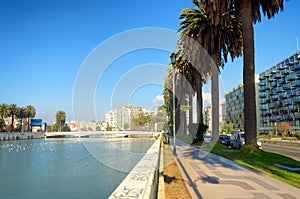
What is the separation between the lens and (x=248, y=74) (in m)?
18.4

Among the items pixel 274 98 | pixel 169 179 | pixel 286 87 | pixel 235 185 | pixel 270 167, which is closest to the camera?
pixel 235 185

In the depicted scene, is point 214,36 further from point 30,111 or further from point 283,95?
point 30,111

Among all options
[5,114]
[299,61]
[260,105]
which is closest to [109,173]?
[299,61]

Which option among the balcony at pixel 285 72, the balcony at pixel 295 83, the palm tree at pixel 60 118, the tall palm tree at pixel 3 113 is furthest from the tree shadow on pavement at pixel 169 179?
the palm tree at pixel 60 118

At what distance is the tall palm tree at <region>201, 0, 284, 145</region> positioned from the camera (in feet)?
59.3

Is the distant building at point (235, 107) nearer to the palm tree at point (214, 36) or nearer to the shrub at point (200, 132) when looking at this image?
the shrub at point (200, 132)

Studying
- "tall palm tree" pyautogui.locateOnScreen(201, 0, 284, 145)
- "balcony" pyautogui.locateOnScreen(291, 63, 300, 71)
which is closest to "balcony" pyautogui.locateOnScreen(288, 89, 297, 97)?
"balcony" pyautogui.locateOnScreen(291, 63, 300, 71)

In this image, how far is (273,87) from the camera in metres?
95.8

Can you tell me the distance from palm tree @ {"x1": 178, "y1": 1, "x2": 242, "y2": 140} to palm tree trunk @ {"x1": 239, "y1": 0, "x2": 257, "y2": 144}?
18.6 ft

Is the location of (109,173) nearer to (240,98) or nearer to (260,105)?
(260,105)

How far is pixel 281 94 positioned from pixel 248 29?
270ft

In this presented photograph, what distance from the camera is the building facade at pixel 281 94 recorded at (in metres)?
82.6

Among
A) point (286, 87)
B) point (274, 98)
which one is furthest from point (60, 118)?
point (286, 87)

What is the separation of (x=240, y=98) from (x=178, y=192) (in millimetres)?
121140
